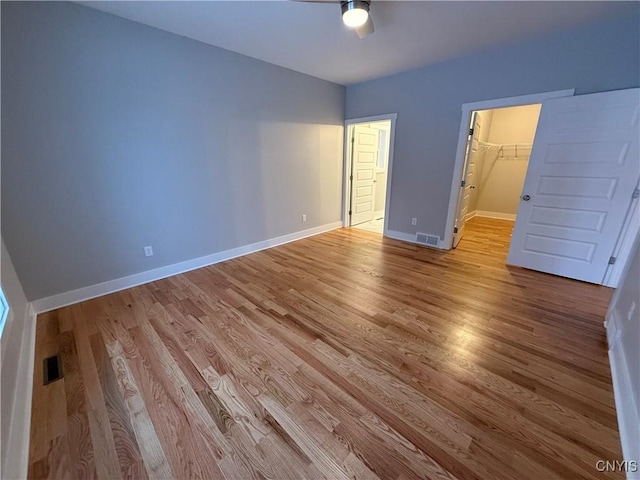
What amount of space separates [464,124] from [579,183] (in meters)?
1.41

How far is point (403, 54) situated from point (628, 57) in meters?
2.03

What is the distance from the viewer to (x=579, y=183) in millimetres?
2678

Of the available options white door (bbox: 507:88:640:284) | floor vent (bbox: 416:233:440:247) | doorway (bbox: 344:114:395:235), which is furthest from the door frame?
white door (bbox: 507:88:640:284)

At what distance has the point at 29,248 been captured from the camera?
2111 millimetres

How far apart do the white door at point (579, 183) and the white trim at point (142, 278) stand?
3.31m

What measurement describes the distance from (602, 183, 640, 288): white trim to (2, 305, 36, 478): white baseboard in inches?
173

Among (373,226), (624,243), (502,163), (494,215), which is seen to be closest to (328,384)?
(624,243)

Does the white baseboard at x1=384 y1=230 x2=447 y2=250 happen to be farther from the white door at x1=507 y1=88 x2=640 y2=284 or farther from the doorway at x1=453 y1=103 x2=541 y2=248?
the doorway at x1=453 y1=103 x2=541 y2=248

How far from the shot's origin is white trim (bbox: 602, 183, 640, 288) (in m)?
2.45

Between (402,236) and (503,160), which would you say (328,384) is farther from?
(503,160)

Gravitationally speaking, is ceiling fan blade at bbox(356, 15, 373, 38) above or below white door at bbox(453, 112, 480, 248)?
above

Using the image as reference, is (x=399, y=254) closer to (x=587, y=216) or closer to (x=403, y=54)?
(x=587, y=216)

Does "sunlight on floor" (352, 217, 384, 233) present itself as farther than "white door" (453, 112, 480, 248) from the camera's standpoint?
Yes

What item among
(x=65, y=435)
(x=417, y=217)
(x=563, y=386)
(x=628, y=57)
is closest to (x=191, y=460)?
(x=65, y=435)
